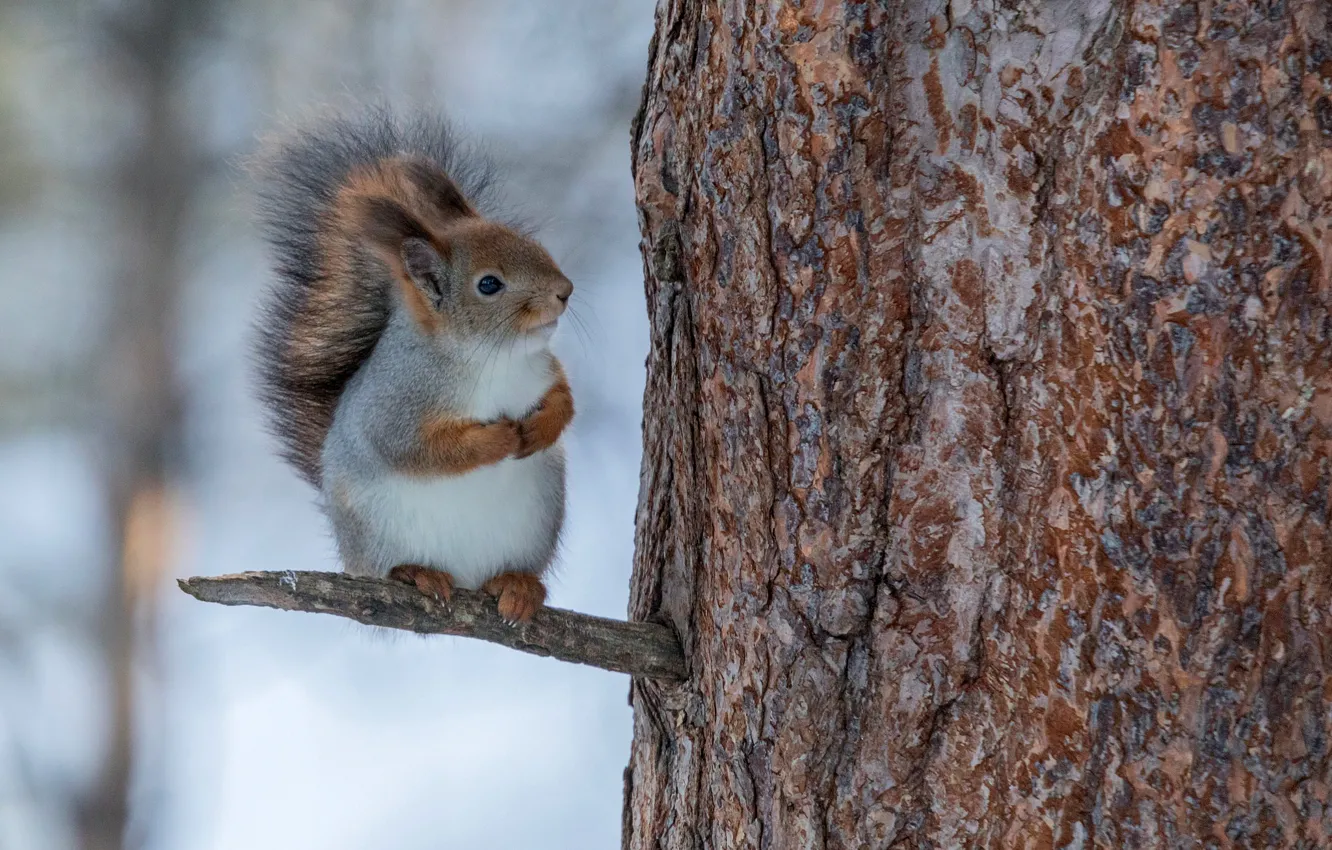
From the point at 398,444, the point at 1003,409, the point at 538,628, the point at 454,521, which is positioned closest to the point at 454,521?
the point at 454,521

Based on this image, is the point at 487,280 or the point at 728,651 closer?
the point at 728,651

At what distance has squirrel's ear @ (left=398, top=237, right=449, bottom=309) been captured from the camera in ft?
4.49

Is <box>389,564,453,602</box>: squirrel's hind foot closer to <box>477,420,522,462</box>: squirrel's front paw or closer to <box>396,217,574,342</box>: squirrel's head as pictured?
<box>477,420,522,462</box>: squirrel's front paw

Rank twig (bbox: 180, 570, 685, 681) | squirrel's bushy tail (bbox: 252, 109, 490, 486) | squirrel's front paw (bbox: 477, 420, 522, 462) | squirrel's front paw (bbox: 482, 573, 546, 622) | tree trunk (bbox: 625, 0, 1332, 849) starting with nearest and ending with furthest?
tree trunk (bbox: 625, 0, 1332, 849) → twig (bbox: 180, 570, 685, 681) → squirrel's front paw (bbox: 482, 573, 546, 622) → squirrel's front paw (bbox: 477, 420, 522, 462) → squirrel's bushy tail (bbox: 252, 109, 490, 486)

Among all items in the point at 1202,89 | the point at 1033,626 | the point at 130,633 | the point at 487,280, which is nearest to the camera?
the point at 1202,89

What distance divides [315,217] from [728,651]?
748 millimetres

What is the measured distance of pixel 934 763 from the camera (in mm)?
953

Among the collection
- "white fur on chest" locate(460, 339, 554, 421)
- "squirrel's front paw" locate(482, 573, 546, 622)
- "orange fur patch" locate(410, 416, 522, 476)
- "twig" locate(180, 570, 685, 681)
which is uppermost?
"white fur on chest" locate(460, 339, 554, 421)

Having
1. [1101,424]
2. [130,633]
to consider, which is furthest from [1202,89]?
[130,633]

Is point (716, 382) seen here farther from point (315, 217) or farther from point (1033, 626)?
point (315, 217)

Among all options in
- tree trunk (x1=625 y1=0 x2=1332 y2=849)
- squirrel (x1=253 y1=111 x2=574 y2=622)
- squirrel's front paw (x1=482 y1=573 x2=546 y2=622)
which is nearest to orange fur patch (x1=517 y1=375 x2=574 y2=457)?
squirrel (x1=253 y1=111 x2=574 y2=622)

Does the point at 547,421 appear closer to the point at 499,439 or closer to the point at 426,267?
the point at 499,439

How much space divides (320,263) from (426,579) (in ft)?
1.54

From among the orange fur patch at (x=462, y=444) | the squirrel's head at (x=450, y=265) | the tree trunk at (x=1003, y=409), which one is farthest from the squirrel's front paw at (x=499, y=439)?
the tree trunk at (x=1003, y=409)
